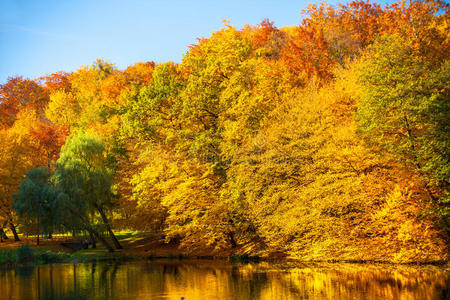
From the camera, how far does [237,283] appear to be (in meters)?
21.1

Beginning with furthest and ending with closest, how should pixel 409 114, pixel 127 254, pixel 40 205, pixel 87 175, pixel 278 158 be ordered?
pixel 127 254, pixel 87 175, pixel 40 205, pixel 278 158, pixel 409 114

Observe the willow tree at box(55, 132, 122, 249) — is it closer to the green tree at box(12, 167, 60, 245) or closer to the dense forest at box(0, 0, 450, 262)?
the dense forest at box(0, 0, 450, 262)

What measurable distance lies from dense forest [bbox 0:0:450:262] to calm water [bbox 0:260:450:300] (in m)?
3.00

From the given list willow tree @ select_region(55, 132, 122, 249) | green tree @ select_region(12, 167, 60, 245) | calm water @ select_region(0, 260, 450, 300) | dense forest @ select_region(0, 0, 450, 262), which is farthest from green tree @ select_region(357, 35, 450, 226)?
green tree @ select_region(12, 167, 60, 245)

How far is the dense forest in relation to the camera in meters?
25.5

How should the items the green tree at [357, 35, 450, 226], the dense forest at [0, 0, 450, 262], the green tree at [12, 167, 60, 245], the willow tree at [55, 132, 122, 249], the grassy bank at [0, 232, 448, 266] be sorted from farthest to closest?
the willow tree at [55, 132, 122, 249], the green tree at [12, 167, 60, 245], the grassy bank at [0, 232, 448, 266], the dense forest at [0, 0, 450, 262], the green tree at [357, 35, 450, 226]

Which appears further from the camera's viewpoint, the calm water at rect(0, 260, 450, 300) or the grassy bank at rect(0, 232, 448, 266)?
the grassy bank at rect(0, 232, 448, 266)

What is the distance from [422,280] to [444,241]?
21.5 ft

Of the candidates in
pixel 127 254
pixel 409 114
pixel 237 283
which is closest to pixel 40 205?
pixel 127 254

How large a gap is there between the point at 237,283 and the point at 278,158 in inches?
457

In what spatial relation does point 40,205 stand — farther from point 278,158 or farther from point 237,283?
point 237,283

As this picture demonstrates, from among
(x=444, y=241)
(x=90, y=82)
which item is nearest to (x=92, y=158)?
(x=444, y=241)

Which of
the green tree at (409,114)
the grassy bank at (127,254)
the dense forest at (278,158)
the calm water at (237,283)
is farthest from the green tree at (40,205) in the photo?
the green tree at (409,114)

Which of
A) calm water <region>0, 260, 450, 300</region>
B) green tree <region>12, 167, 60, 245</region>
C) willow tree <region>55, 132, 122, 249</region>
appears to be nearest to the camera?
calm water <region>0, 260, 450, 300</region>
